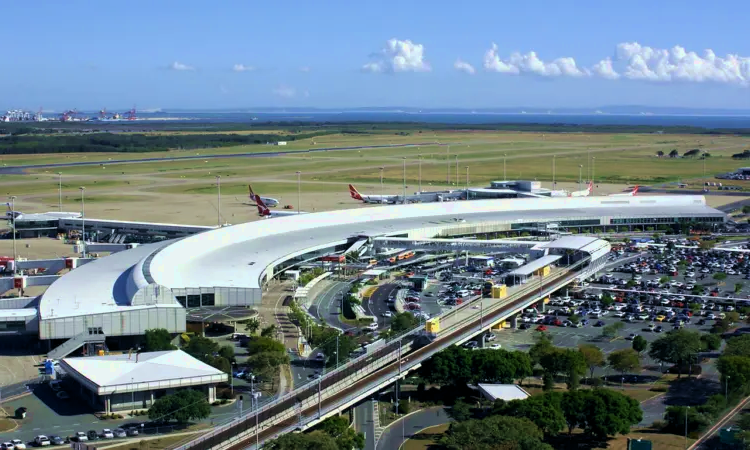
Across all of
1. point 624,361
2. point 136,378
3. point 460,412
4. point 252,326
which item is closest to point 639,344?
point 624,361

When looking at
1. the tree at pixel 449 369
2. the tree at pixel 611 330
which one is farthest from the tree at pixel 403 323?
the tree at pixel 611 330

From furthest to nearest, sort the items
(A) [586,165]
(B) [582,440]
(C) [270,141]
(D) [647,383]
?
(C) [270,141], (A) [586,165], (D) [647,383], (B) [582,440]

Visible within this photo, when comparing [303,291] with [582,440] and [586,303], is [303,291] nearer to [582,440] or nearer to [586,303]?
[586,303]

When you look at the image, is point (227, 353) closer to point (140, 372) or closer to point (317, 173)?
point (140, 372)

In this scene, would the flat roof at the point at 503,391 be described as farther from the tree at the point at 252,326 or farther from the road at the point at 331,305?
the tree at the point at 252,326

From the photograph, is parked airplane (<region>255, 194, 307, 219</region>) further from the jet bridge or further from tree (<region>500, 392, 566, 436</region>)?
tree (<region>500, 392, 566, 436</region>)

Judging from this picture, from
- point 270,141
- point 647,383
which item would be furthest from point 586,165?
point 647,383
